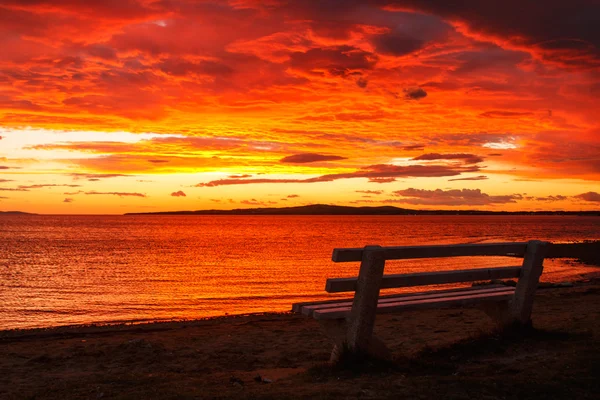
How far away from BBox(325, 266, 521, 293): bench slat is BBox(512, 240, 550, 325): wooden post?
0.42 feet

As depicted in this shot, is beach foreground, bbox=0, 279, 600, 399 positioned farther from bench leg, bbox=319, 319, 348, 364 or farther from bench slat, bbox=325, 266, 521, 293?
bench slat, bbox=325, 266, 521, 293

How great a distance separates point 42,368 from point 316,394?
575cm

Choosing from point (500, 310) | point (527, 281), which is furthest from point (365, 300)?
point (527, 281)

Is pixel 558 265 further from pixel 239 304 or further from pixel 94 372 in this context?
pixel 94 372

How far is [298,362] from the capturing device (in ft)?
27.8

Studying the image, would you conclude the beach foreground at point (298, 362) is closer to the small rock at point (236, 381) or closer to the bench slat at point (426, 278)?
the small rock at point (236, 381)

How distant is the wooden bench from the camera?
5914 mm

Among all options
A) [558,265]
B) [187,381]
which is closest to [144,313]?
[187,381]

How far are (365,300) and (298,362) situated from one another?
2981 millimetres

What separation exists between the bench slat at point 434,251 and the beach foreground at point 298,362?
47.2 inches

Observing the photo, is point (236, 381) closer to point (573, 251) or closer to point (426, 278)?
point (426, 278)

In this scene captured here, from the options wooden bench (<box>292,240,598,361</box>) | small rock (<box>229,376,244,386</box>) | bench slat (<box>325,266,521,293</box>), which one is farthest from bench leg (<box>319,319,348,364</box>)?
small rock (<box>229,376,244,386</box>)

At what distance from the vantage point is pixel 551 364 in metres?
6.01

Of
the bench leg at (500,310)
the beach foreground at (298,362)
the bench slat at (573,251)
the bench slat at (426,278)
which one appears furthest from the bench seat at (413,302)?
the bench slat at (573,251)
